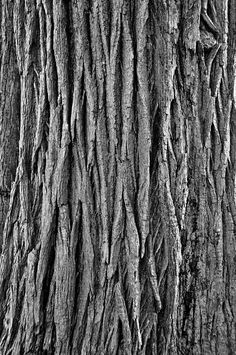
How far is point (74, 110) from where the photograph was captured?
8.75 ft

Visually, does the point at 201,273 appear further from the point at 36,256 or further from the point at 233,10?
the point at 233,10

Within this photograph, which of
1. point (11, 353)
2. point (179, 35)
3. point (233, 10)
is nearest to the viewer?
point (11, 353)

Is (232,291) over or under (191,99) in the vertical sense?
under

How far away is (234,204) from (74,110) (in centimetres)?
108

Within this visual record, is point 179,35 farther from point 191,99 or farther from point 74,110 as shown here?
point 74,110

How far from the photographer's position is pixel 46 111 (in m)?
2.75

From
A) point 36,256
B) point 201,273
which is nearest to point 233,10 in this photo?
point 201,273

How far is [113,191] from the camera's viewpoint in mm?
2670

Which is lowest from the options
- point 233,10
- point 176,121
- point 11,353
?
point 11,353

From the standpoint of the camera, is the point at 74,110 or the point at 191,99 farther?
the point at 191,99

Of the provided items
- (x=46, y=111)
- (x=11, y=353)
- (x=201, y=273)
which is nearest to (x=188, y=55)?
(x=46, y=111)

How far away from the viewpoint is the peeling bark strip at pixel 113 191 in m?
2.62

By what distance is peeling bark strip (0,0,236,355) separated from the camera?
2623 millimetres

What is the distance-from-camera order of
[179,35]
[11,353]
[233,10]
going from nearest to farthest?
[11,353] < [179,35] < [233,10]
